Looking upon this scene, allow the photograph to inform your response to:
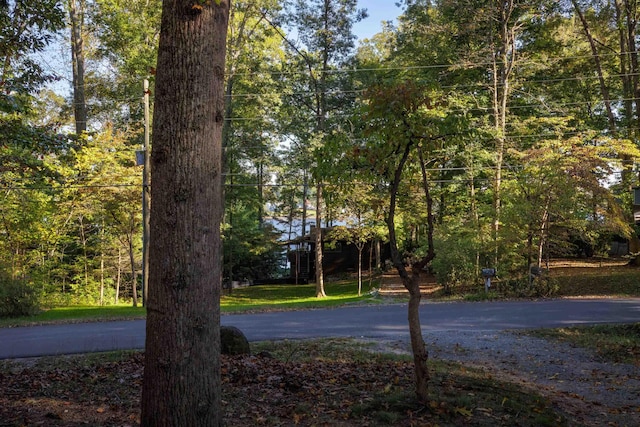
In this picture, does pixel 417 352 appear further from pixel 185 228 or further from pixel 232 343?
pixel 232 343

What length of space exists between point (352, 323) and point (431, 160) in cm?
536

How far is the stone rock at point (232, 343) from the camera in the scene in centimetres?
786

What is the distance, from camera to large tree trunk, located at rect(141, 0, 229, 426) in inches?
128

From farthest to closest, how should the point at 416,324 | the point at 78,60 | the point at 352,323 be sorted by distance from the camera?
the point at 78,60, the point at 352,323, the point at 416,324

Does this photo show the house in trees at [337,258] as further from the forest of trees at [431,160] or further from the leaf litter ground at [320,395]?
the leaf litter ground at [320,395]

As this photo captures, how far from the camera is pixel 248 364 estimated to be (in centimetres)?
697

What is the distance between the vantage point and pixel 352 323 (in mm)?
13078

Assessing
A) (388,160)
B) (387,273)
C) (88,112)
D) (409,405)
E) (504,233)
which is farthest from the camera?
(387,273)

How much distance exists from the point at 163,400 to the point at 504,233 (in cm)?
1710

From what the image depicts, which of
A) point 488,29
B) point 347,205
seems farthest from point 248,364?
point 488,29

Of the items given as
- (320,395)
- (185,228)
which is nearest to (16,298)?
(320,395)

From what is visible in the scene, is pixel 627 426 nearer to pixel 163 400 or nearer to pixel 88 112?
pixel 163 400

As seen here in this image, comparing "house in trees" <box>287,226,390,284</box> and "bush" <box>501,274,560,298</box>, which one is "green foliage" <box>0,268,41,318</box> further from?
"house in trees" <box>287,226,390,284</box>

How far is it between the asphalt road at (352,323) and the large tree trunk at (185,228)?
6.90 m
